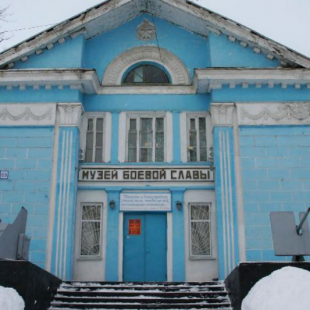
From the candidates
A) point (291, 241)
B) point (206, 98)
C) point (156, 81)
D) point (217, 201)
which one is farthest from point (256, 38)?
point (291, 241)

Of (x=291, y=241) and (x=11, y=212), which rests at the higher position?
(x=11, y=212)

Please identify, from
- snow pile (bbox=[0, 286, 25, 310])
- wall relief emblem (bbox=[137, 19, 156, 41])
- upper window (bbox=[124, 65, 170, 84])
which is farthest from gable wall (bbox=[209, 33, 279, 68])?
snow pile (bbox=[0, 286, 25, 310])

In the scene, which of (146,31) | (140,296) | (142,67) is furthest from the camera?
(146,31)

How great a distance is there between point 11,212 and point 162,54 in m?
6.93

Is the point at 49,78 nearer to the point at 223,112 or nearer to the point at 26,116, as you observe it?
the point at 26,116

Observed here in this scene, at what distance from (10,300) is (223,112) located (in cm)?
837

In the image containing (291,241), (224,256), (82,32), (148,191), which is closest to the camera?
(291,241)

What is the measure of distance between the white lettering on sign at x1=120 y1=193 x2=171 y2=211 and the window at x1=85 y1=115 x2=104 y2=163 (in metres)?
1.53

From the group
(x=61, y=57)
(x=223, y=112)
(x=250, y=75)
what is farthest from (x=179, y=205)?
(x=61, y=57)

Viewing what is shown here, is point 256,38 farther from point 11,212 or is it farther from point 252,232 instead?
point 11,212

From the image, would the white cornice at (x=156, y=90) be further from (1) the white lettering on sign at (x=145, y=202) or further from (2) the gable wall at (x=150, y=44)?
(1) the white lettering on sign at (x=145, y=202)

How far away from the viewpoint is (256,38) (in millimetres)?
14312

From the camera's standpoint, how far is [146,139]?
1452 cm

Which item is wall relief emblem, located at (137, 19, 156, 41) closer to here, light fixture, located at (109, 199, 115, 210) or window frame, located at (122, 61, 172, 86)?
window frame, located at (122, 61, 172, 86)
